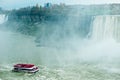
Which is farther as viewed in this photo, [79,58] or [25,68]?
[79,58]

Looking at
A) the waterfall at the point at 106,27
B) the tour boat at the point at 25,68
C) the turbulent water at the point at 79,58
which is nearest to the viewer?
the turbulent water at the point at 79,58

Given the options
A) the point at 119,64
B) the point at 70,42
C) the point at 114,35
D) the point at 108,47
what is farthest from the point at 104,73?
the point at 70,42

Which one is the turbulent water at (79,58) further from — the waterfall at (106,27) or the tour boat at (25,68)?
the tour boat at (25,68)

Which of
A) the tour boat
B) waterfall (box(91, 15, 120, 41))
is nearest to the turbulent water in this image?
waterfall (box(91, 15, 120, 41))

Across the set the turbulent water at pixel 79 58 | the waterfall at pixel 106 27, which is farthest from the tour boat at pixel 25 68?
the waterfall at pixel 106 27

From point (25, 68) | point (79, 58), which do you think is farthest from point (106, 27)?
point (25, 68)

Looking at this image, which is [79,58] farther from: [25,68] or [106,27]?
[106,27]

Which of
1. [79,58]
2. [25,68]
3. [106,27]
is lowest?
[79,58]

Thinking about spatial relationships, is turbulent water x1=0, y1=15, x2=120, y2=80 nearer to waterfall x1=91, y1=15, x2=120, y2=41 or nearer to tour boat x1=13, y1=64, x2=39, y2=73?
waterfall x1=91, y1=15, x2=120, y2=41
